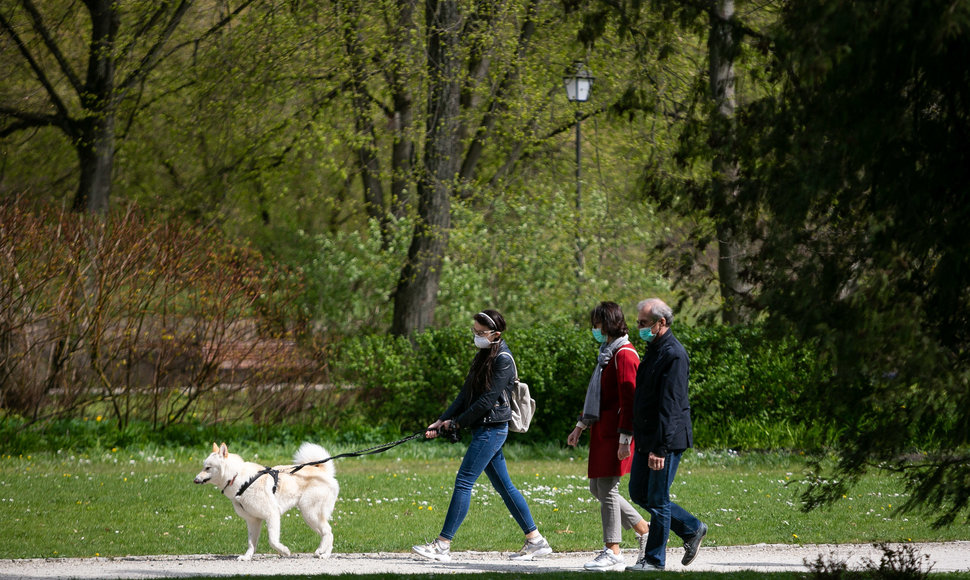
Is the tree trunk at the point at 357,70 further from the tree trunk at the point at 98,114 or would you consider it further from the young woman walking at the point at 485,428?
the young woman walking at the point at 485,428

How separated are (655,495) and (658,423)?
19.8 inches

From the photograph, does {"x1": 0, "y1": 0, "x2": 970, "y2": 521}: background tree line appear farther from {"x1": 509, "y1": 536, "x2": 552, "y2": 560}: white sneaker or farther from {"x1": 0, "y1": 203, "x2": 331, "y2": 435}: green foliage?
{"x1": 509, "y1": 536, "x2": 552, "y2": 560}: white sneaker

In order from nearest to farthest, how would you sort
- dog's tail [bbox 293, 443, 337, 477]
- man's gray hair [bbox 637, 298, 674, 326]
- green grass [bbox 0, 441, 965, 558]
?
man's gray hair [bbox 637, 298, 674, 326], dog's tail [bbox 293, 443, 337, 477], green grass [bbox 0, 441, 965, 558]

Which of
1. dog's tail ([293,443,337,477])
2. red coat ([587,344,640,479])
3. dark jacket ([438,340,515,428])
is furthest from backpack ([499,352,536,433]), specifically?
dog's tail ([293,443,337,477])

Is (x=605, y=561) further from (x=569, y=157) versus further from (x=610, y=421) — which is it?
(x=569, y=157)

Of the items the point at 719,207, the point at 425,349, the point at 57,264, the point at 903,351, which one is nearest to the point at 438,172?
the point at 425,349

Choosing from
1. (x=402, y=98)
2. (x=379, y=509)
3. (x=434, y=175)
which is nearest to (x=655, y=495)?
(x=379, y=509)

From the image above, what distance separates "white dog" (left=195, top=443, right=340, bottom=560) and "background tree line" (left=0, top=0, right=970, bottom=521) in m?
3.11

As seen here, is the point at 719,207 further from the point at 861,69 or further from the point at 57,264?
the point at 57,264

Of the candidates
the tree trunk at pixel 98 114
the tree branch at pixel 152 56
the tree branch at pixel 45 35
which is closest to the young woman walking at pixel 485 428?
the tree branch at pixel 152 56

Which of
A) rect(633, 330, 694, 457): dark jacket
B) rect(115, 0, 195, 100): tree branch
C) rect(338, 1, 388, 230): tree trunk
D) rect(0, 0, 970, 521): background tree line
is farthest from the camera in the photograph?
rect(115, 0, 195, 100): tree branch

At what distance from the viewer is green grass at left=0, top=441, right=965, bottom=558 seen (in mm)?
8648

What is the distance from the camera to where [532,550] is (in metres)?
8.05

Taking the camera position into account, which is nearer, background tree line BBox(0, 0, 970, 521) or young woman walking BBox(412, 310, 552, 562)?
background tree line BBox(0, 0, 970, 521)
